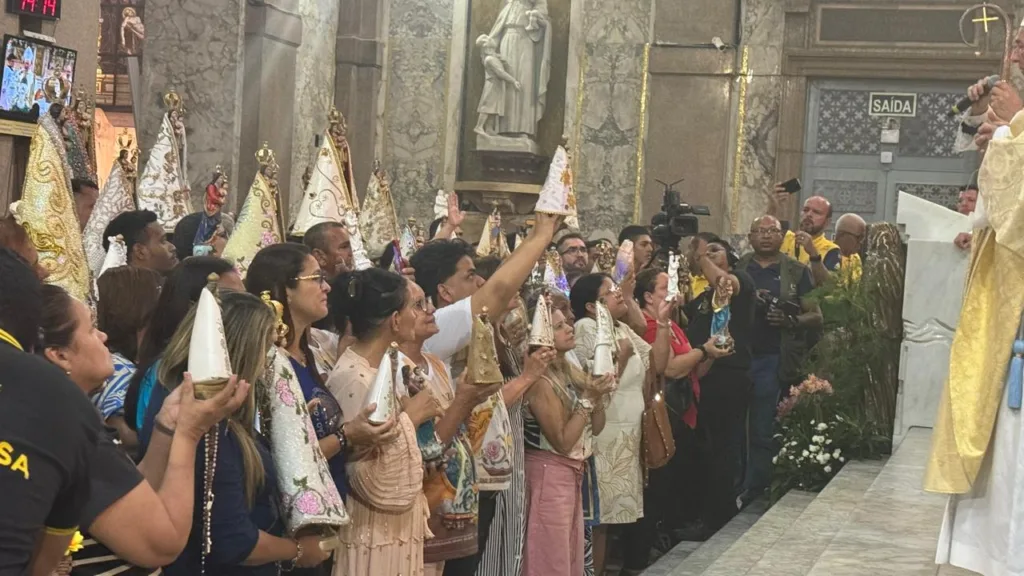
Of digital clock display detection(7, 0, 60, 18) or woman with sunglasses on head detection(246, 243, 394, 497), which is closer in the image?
woman with sunglasses on head detection(246, 243, 394, 497)

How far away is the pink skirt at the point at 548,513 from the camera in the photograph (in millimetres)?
5646

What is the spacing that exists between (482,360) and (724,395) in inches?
158

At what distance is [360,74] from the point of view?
1399 centimetres

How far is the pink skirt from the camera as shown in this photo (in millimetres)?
5646

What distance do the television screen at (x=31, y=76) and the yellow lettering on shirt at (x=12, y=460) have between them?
665 cm

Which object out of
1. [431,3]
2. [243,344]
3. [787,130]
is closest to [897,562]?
[243,344]

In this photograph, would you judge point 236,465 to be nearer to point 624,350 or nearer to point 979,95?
point 979,95

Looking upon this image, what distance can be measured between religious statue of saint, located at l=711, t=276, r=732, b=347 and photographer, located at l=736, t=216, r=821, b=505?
96cm

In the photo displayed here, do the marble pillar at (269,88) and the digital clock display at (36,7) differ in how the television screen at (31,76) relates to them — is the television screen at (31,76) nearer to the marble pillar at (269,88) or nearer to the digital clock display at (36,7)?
the digital clock display at (36,7)

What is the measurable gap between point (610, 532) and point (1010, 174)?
13.8ft

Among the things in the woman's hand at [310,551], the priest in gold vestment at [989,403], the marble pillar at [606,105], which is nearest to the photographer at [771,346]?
the priest in gold vestment at [989,403]

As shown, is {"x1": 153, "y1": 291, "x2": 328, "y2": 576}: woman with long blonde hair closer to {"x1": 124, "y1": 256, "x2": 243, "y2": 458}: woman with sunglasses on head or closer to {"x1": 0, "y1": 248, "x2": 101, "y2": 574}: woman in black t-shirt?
{"x1": 124, "y1": 256, "x2": 243, "y2": 458}: woman with sunglasses on head

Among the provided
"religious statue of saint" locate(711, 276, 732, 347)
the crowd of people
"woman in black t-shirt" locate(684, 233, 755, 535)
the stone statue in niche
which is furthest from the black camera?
the stone statue in niche

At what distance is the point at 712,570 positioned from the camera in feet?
18.6
